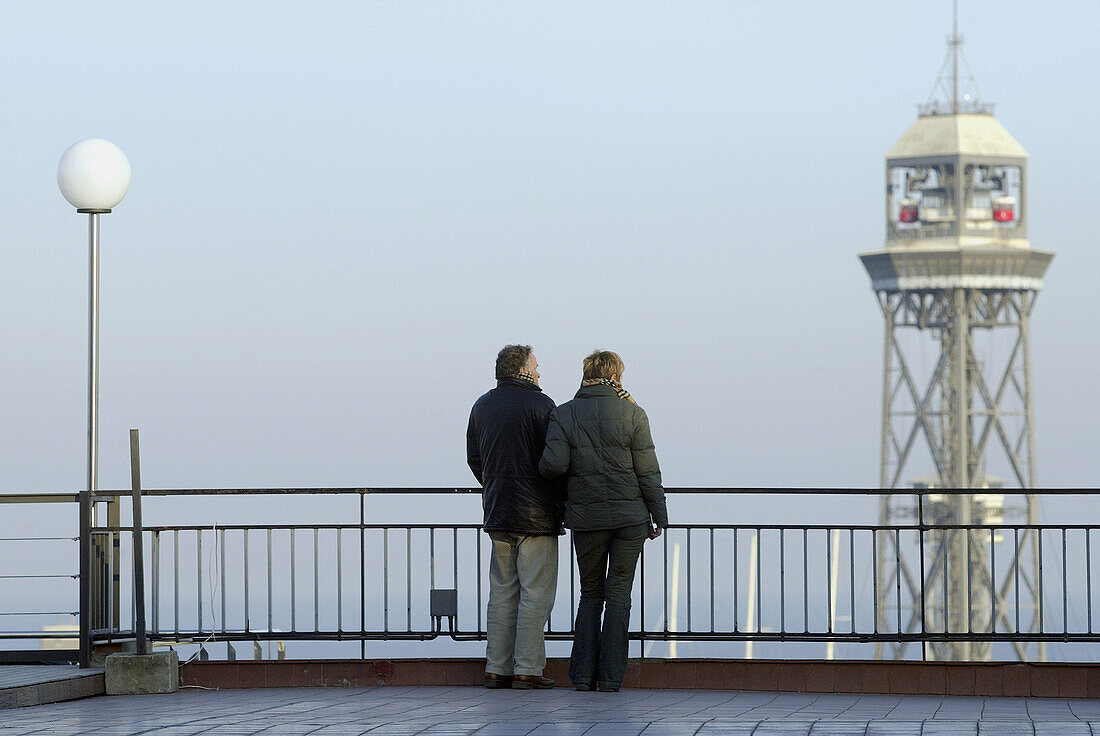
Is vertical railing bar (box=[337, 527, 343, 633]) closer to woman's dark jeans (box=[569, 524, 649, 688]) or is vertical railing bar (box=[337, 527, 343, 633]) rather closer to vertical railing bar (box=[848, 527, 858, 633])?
woman's dark jeans (box=[569, 524, 649, 688])

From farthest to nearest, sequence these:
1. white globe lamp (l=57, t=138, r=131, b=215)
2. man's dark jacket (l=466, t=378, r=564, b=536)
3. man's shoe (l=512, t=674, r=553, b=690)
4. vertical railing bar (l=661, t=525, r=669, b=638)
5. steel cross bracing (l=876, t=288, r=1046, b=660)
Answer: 1. steel cross bracing (l=876, t=288, r=1046, b=660)
2. white globe lamp (l=57, t=138, r=131, b=215)
3. vertical railing bar (l=661, t=525, r=669, b=638)
4. man's shoe (l=512, t=674, r=553, b=690)
5. man's dark jacket (l=466, t=378, r=564, b=536)

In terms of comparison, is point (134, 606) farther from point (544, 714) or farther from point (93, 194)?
point (544, 714)

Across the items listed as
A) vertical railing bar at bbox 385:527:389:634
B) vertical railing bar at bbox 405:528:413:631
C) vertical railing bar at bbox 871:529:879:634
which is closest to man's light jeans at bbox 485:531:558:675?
vertical railing bar at bbox 405:528:413:631

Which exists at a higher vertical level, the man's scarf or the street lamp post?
the street lamp post

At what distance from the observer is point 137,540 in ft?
29.2

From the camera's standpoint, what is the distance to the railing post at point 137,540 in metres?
8.80

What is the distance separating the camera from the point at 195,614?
9.68 meters

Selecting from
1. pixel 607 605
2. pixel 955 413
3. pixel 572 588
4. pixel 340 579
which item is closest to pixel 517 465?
pixel 607 605

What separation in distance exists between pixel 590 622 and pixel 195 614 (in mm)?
2399

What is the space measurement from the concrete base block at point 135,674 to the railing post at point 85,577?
0.42 m

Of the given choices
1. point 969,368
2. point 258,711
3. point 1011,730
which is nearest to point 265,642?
point 258,711

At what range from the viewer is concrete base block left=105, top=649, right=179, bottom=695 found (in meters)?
8.91

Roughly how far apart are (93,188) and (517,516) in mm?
3523

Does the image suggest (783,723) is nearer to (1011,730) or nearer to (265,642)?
(1011,730)
